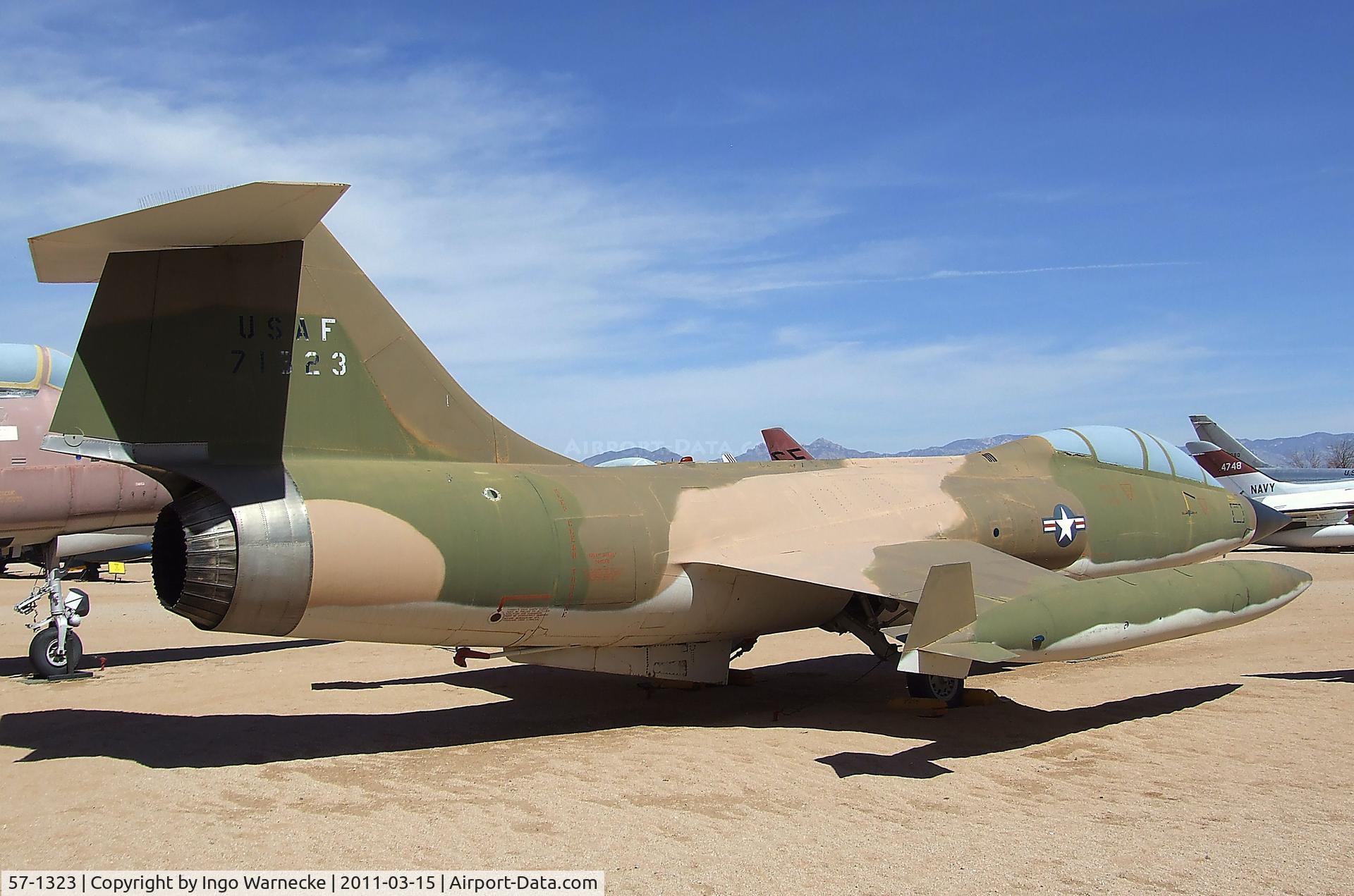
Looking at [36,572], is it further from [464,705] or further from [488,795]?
[488,795]

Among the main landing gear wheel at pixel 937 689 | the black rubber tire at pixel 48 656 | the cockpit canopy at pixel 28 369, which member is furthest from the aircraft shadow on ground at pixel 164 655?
the main landing gear wheel at pixel 937 689

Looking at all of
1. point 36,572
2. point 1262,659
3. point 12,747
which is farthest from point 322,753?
point 36,572

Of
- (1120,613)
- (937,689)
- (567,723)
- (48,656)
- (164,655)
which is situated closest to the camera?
(1120,613)

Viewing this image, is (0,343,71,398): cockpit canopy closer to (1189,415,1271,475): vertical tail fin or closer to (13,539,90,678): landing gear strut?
(13,539,90,678): landing gear strut

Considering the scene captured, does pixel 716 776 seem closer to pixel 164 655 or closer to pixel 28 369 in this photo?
pixel 28 369

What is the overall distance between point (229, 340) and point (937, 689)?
655 centimetres

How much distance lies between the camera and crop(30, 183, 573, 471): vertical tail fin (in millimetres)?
6141

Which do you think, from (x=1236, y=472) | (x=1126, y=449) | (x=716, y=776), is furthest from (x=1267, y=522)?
(x=1236, y=472)

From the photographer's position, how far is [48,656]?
1102 cm

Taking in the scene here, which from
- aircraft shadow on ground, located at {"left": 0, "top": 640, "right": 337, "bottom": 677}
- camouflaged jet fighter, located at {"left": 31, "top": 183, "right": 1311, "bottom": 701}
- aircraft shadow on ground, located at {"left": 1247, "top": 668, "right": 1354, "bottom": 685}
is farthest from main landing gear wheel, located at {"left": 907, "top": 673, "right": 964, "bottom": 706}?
aircraft shadow on ground, located at {"left": 0, "top": 640, "right": 337, "bottom": 677}

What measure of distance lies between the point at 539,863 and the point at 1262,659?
9.42m

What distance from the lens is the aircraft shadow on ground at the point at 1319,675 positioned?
10.0m

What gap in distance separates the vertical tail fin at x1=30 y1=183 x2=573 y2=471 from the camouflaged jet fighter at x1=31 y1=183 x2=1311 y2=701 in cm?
2

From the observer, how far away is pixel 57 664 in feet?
36.3
